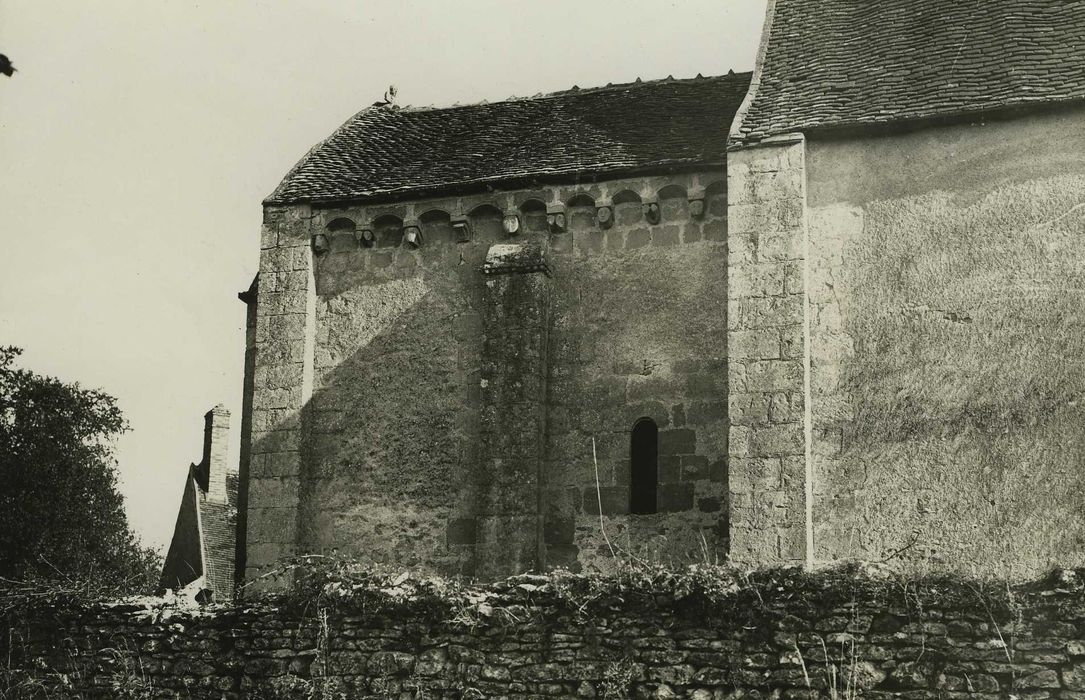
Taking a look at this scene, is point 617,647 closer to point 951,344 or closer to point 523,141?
point 951,344

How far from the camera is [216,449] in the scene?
38875mm

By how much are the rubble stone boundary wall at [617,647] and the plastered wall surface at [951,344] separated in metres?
4.37

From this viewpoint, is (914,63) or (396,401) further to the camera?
(396,401)

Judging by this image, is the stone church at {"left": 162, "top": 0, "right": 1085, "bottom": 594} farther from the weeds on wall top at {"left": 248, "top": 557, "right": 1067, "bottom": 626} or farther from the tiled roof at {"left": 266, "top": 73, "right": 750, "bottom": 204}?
the weeds on wall top at {"left": 248, "top": 557, "right": 1067, "bottom": 626}

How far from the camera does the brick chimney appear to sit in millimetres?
37438

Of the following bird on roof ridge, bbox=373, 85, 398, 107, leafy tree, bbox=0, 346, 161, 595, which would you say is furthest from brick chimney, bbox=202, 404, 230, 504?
bird on roof ridge, bbox=373, 85, 398, 107

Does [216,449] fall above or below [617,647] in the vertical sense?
above

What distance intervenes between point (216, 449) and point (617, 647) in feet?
103

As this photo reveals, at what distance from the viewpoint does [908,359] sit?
1365cm

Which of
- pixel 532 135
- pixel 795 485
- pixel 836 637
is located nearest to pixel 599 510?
pixel 795 485

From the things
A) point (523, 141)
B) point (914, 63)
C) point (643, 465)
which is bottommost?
point (643, 465)

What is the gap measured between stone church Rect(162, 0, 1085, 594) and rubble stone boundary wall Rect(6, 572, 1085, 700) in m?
4.45

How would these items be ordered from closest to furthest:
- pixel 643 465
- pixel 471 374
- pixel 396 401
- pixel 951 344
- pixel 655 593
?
pixel 655 593 < pixel 951 344 < pixel 643 465 < pixel 471 374 < pixel 396 401

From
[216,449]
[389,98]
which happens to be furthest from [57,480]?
[389,98]
